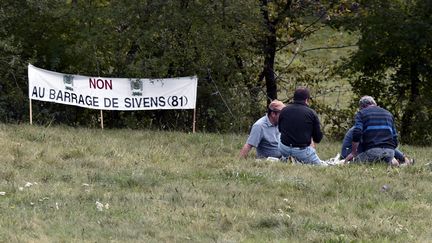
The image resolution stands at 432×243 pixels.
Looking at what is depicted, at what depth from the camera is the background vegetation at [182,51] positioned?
15.2m

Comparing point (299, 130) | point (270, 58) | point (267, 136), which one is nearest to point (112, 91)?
point (267, 136)

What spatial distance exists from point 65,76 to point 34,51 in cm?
152

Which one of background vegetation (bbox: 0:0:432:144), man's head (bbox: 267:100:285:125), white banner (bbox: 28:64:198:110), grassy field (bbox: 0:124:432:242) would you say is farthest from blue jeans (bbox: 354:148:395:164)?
background vegetation (bbox: 0:0:432:144)

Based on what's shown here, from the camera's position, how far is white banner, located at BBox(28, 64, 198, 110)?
14516 mm

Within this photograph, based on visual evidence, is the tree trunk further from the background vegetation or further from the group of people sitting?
the group of people sitting

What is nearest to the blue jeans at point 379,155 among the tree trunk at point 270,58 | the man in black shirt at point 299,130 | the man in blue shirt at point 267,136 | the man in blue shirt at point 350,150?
the man in blue shirt at point 350,150

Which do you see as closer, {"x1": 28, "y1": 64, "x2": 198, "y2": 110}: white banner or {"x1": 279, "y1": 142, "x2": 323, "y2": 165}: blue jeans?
{"x1": 279, "y1": 142, "x2": 323, "y2": 165}: blue jeans

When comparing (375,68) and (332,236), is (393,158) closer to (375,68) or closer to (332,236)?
(332,236)

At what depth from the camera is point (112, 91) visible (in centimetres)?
1490

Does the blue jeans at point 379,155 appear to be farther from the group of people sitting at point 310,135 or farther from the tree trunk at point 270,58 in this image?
the tree trunk at point 270,58

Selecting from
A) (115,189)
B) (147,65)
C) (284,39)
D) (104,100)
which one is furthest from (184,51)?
(115,189)

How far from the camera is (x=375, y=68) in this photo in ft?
59.8

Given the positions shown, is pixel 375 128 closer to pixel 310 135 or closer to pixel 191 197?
pixel 310 135

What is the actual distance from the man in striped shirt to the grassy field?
0.52 meters
